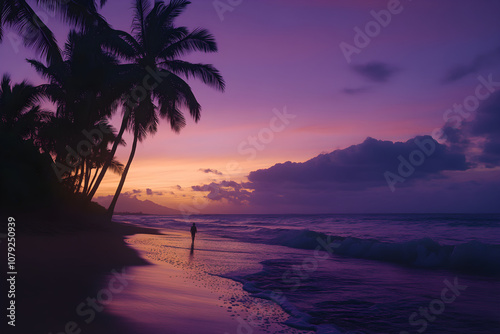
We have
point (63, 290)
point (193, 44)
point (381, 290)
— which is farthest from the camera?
point (193, 44)

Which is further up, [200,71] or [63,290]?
[200,71]

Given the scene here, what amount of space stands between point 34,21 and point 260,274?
37.6 feet

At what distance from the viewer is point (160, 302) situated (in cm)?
592

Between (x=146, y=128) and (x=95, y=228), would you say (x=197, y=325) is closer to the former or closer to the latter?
(x=95, y=228)

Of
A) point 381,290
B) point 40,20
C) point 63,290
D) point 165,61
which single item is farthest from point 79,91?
point 381,290

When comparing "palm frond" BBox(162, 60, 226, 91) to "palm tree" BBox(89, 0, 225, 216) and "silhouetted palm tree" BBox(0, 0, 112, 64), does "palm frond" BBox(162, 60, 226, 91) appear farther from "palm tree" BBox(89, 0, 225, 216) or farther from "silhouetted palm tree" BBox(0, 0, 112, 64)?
"silhouetted palm tree" BBox(0, 0, 112, 64)

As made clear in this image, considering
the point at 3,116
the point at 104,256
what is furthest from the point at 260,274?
the point at 3,116

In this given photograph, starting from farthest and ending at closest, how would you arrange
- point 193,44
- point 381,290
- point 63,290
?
point 193,44 → point 381,290 → point 63,290

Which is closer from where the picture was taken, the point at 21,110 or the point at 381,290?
the point at 381,290

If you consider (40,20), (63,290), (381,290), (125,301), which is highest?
(40,20)

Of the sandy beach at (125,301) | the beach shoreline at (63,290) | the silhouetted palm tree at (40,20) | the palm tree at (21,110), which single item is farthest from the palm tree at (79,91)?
the sandy beach at (125,301)

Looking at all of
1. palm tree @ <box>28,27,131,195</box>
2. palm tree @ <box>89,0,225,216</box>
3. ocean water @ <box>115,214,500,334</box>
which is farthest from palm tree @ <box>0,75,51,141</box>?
ocean water @ <box>115,214,500,334</box>

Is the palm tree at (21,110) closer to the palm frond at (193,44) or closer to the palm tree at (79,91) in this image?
the palm tree at (79,91)

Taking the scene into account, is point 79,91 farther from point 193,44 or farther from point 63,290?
point 63,290
